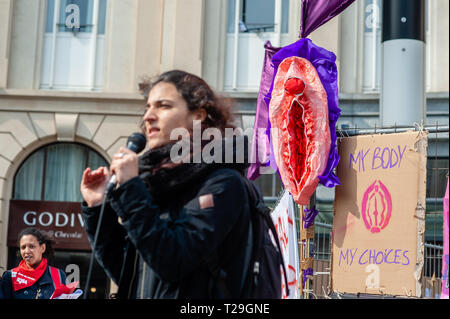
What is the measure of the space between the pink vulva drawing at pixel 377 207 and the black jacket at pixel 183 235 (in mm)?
2708

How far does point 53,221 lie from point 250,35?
5.35m

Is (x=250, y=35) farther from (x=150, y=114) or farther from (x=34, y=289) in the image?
(x=150, y=114)

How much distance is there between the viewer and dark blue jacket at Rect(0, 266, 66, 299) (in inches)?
227

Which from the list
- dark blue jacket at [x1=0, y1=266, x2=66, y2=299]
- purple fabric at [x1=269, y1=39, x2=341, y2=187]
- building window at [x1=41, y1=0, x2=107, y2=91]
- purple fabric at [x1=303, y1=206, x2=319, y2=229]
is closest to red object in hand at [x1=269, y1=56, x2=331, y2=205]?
purple fabric at [x1=269, y1=39, x2=341, y2=187]

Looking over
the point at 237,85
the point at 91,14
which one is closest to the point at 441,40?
the point at 237,85

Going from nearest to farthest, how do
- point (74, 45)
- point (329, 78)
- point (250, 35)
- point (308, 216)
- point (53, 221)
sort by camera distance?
1. point (329, 78)
2. point (308, 216)
3. point (53, 221)
4. point (250, 35)
5. point (74, 45)

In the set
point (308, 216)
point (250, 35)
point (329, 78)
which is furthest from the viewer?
point (250, 35)

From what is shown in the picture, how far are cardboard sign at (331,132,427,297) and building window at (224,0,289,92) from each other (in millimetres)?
9311

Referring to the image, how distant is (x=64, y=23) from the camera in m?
15.1

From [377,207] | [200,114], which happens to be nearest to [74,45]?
[377,207]

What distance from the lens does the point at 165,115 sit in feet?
9.34

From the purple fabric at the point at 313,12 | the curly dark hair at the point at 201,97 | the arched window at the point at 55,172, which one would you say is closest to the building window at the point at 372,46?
the arched window at the point at 55,172

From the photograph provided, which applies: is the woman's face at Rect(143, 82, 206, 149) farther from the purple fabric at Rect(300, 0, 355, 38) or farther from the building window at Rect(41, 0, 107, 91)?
the building window at Rect(41, 0, 107, 91)
